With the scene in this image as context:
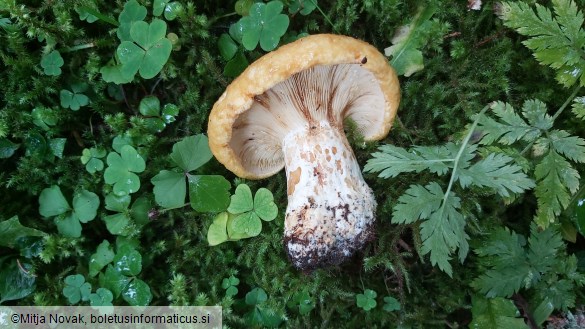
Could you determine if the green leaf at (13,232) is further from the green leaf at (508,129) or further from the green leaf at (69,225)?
the green leaf at (508,129)

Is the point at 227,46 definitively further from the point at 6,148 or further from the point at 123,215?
the point at 6,148

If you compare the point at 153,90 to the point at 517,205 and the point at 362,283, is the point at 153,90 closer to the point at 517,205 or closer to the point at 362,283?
the point at 362,283

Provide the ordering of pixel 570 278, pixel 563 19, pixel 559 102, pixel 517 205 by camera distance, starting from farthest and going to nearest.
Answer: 1. pixel 517 205
2. pixel 559 102
3. pixel 570 278
4. pixel 563 19

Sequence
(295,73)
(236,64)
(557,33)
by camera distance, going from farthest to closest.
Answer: (236,64) < (557,33) < (295,73)

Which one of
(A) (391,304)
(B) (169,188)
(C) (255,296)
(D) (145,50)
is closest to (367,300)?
(A) (391,304)

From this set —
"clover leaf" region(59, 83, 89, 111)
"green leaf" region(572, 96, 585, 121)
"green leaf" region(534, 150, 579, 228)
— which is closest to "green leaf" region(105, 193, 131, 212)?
"clover leaf" region(59, 83, 89, 111)

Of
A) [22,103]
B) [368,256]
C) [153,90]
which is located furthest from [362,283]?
[22,103]
